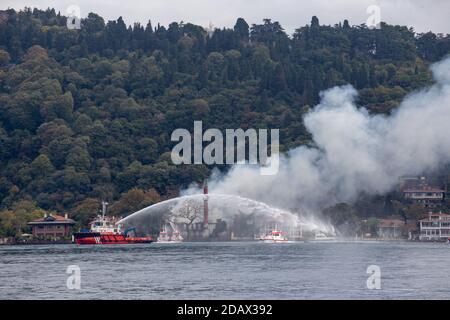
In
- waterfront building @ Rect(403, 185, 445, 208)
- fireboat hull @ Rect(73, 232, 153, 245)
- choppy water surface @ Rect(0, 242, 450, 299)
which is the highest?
waterfront building @ Rect(403, 185, 445, 208)

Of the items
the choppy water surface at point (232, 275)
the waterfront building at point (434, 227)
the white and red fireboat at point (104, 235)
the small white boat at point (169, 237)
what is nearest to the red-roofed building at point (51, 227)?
the white and red fireboat at point (104, 235)

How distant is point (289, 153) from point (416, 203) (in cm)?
2096

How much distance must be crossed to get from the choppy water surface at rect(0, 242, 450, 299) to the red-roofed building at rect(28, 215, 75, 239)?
5453cm

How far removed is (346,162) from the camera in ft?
538

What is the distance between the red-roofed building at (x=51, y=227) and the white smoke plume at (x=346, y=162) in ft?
73.1

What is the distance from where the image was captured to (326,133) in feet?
555

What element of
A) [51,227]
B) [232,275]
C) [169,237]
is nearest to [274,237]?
[169,237]

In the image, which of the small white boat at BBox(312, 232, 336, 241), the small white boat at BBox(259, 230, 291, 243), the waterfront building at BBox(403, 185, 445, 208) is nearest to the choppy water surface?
the small white boat at BBox(259, 230, 291, 243)

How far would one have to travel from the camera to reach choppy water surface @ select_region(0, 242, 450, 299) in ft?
235

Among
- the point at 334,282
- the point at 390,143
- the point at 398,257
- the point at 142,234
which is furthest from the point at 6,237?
the point at 334,282

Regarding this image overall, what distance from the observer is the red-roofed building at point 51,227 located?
173375 millimetres

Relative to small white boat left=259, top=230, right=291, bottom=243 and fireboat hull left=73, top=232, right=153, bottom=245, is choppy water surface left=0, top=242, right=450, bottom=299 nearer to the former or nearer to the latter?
small white boat left=259, top=230, right=291, bottom=243
